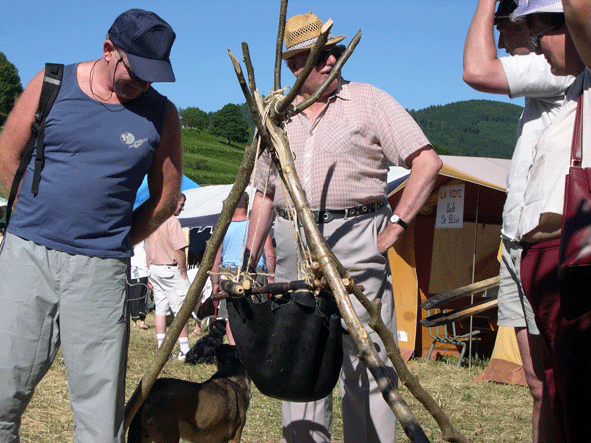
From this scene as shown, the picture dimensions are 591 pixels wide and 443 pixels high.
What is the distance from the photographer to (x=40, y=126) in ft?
7.61

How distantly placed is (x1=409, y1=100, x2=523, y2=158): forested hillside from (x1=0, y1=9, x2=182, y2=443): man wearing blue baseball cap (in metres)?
92.7

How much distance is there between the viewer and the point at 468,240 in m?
8.34

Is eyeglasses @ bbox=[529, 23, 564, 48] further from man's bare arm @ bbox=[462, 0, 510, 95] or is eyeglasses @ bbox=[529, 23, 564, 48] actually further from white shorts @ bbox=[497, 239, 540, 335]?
white shorts @ bbox=[497, 239, 540, 335]

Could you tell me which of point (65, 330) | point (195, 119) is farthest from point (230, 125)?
point (65, 330)

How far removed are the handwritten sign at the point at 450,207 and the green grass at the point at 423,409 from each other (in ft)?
5.95

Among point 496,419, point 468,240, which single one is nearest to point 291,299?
point 496,419

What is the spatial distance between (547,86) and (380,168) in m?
0.88

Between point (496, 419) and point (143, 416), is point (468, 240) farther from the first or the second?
point (143, 416)

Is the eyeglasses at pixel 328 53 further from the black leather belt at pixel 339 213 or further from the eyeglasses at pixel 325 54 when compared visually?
the black leather belt at pixel 339 213

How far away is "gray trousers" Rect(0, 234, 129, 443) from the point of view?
7.38 ft

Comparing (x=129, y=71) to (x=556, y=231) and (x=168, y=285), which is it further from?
(x=168, y=285)

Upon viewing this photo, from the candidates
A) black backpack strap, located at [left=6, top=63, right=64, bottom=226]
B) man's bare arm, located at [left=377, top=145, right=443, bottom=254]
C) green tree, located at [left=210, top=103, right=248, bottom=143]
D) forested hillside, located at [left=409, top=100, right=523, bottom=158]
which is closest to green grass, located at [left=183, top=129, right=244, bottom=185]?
green tree, located at [left=210, top=103, right=248, bottom=143]

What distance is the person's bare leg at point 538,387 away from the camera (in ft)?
8.36

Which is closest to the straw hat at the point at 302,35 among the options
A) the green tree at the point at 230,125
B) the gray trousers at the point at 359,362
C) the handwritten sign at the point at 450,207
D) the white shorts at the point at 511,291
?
the gray trousers at the point at 359,362
